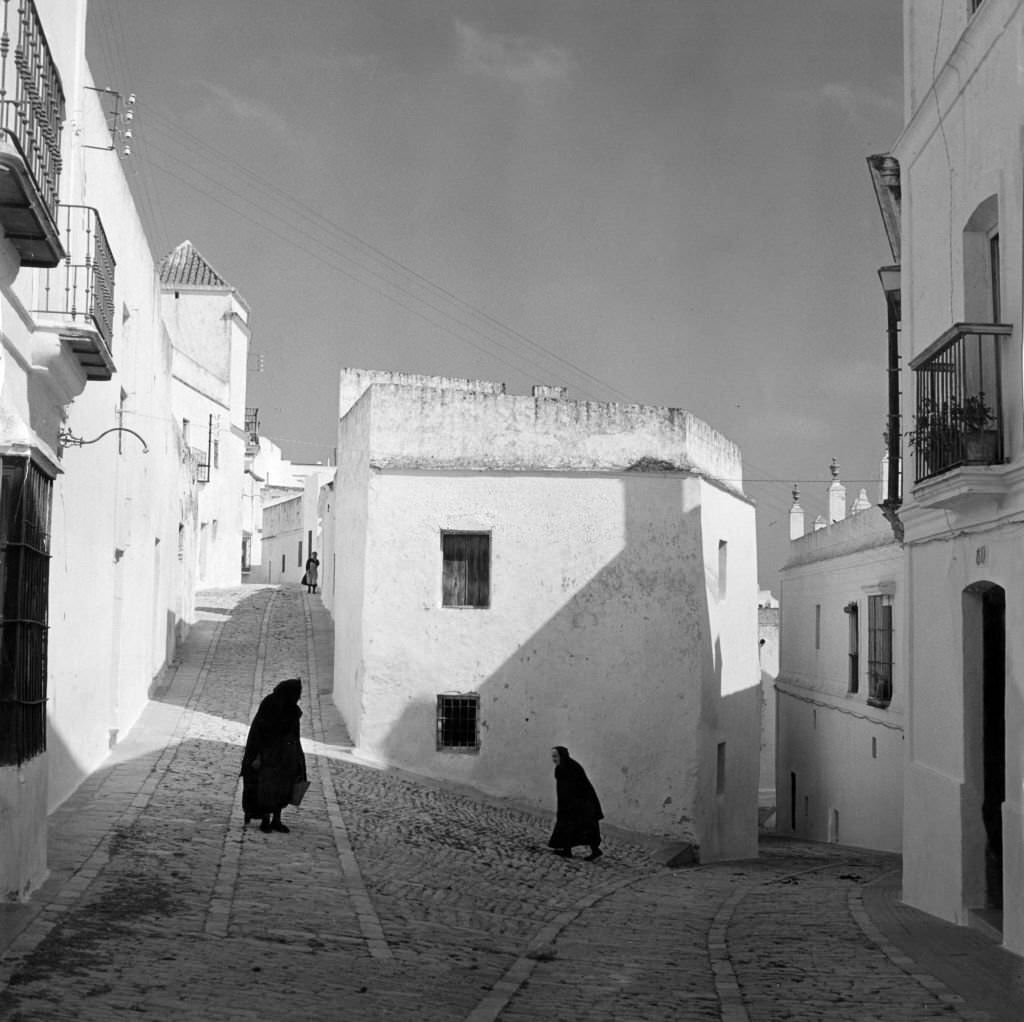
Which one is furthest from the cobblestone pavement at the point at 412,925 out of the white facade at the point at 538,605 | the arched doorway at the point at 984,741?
the white facade at the point at 538,605

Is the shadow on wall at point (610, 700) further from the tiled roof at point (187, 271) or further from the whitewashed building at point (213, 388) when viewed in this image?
the tiled roof at point (187, 271)

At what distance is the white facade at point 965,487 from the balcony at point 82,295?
628cm

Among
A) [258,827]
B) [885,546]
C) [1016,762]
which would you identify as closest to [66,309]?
[258,827]

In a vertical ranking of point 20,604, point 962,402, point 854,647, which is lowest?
point 854,647

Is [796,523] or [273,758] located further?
[796,523]

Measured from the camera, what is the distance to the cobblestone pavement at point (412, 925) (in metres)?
7.18

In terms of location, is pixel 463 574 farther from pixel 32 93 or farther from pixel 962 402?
pixel 32 93

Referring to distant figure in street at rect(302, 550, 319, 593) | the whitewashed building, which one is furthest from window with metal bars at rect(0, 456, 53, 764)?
the whitewashed building

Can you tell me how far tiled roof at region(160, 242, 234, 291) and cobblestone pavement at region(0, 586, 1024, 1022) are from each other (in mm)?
25687

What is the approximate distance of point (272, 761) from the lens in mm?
12352

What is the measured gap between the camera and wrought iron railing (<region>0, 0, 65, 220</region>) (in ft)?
25.5

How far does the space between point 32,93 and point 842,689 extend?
62.8ft

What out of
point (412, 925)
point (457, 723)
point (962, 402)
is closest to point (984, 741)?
point (962, 402)

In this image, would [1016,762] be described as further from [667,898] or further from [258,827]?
[258,827]
